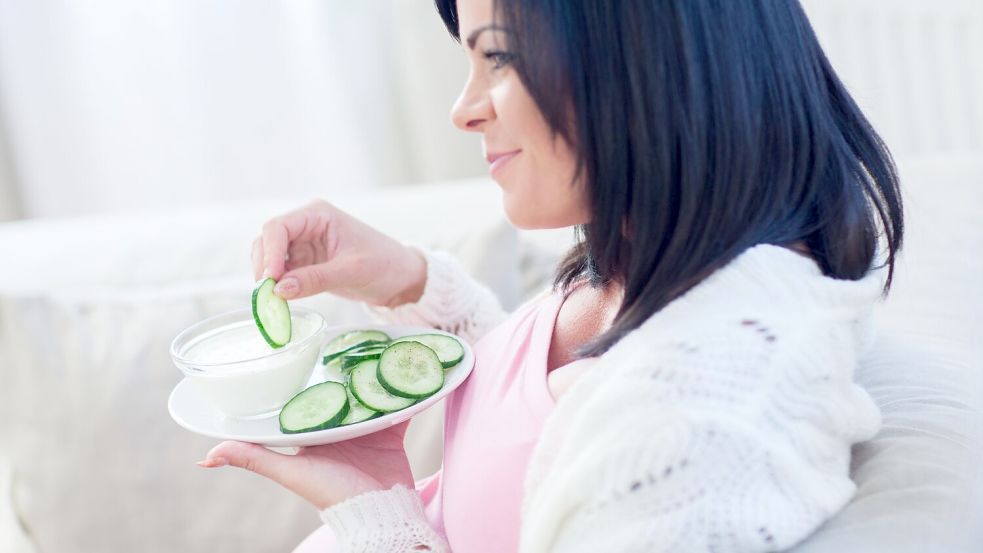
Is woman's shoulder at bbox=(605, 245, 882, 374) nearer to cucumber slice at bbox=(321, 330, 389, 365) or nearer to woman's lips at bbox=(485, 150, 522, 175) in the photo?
woman's lips at bbox=(485, 150, 522, 175)

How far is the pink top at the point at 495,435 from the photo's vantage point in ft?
3.01

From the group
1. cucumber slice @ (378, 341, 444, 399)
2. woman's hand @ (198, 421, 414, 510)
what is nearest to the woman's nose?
cucumber slice @ (378, 341, 444, 399)

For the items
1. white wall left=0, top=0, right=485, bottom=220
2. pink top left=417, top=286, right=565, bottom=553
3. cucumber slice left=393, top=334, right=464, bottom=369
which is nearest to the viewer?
pink top left=417, top=286, right=565, bottom=553

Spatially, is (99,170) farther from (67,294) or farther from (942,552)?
(942,552)

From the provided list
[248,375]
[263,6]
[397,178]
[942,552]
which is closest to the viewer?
[942,552]

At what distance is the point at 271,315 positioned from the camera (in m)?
1.01

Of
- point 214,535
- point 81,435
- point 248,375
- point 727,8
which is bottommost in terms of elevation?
point 214,535

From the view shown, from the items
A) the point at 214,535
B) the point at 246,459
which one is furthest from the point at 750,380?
the point at 214,535

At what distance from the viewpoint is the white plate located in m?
0.91

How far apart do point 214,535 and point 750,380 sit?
3.33 feet

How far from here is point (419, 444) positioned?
1431 mm

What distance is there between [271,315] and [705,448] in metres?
0.52

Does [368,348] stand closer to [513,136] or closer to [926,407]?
[513,136]

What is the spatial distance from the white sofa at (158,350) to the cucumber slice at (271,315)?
431mm
